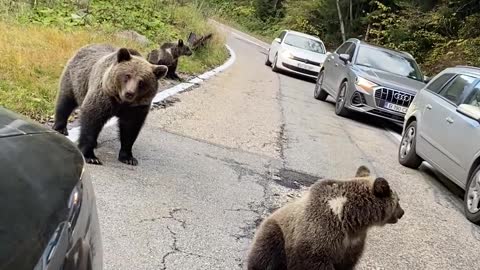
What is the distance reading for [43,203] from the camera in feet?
5.89

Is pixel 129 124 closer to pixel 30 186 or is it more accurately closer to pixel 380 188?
pixel 380 188

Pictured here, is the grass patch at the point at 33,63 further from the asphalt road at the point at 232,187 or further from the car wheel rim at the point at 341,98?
the car wheel rim at the point at 341,98

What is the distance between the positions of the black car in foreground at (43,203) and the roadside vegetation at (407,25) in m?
24.5

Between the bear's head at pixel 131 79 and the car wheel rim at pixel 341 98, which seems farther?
the car wheel rim at pixel 341 98

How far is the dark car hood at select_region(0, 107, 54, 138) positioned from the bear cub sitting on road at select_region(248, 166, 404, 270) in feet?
7.57

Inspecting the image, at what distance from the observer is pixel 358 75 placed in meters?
15.1

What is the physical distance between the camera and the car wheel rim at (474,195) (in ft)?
24.8

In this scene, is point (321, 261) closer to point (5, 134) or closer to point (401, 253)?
point (401, 253)

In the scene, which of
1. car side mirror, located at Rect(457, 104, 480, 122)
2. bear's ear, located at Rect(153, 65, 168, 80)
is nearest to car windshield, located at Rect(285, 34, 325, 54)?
car side mirror, located at Rect(457, 104, 480, 122)

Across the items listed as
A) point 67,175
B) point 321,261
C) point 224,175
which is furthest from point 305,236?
point 224,175

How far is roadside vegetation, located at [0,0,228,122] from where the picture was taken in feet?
31.1

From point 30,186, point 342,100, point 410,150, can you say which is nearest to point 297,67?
point 342,100

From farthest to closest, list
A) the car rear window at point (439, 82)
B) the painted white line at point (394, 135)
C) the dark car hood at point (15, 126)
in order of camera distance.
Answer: the painted white line at point (394, 135) → the car rear window at point (439, 82) → the dark car hood at point (15, 126)

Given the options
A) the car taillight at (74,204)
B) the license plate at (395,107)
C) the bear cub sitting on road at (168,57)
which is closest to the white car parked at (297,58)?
the bear cub sitting on road at (168,57)
